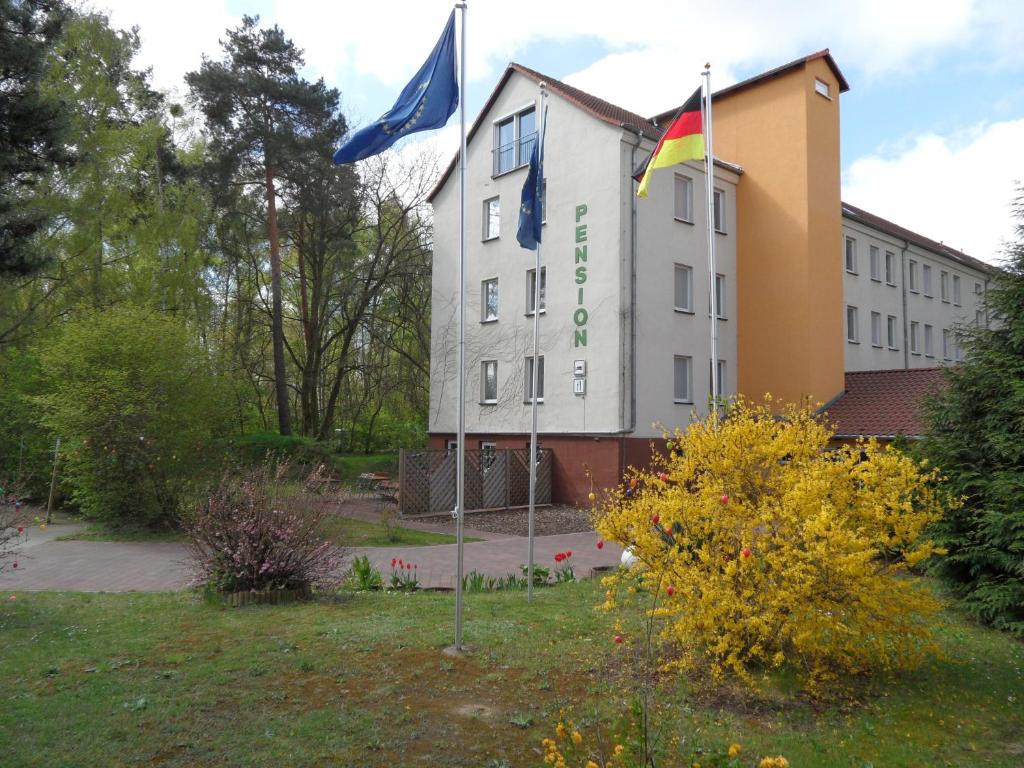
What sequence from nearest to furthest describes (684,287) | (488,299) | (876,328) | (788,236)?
(788,236), (684,287), (488,299), (876,328)

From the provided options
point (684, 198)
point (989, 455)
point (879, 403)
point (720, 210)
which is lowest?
point (989, 455)

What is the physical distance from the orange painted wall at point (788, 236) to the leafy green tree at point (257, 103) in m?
14.1

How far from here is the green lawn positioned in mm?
4637

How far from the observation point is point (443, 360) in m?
29.0

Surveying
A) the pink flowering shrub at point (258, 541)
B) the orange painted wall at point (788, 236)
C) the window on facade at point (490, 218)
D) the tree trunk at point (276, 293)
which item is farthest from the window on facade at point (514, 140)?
the pink flowering shrub at point (258, 541)

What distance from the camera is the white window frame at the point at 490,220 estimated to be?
87.1 feet

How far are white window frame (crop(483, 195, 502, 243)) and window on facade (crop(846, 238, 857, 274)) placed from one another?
13173 millimetres

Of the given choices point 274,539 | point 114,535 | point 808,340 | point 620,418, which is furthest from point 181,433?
point 808,340

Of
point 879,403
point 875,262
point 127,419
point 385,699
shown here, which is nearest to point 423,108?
point 385,699

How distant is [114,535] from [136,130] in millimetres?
15659

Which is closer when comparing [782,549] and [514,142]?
[782,549]

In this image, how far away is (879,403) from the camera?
2380cm

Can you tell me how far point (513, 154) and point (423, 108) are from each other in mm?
19497

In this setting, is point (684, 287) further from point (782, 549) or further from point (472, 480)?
point (782, 549)
